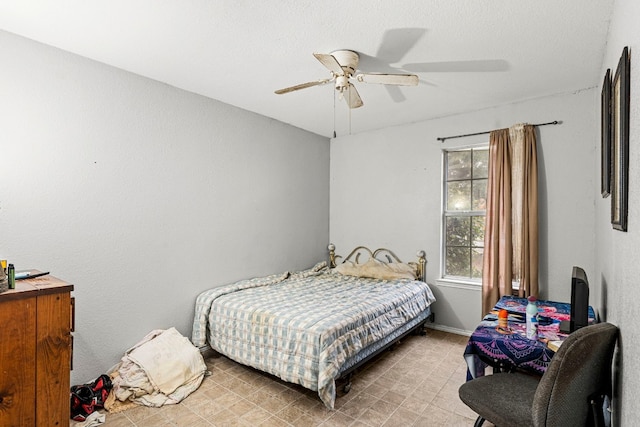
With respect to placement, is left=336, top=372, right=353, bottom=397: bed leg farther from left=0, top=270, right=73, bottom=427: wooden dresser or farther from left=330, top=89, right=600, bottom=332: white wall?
left=330, top=89, right=600, bottom=332: white wall

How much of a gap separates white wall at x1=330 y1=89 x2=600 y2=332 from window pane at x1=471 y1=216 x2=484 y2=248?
16.3 inches

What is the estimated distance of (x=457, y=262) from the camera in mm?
4234

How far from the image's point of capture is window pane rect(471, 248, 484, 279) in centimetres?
408

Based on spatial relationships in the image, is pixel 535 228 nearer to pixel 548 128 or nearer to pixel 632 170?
pixel 548 128

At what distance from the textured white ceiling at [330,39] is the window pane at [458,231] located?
152 centimetres

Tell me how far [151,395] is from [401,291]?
250 cm

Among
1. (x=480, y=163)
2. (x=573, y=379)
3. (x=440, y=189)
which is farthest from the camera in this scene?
(x=440, y=189)

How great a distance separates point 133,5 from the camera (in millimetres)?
1988

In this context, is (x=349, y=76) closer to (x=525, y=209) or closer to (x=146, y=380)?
(x=525, y=209)

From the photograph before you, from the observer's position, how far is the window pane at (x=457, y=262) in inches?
164

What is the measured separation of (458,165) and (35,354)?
430 centimetres

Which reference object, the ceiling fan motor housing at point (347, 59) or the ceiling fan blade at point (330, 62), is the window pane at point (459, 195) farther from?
the ceiling fan blade at point (330, 62)

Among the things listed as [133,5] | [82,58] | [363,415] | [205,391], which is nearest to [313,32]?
[133,5]

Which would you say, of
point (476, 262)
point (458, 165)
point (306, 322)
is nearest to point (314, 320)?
point (306, 322)
